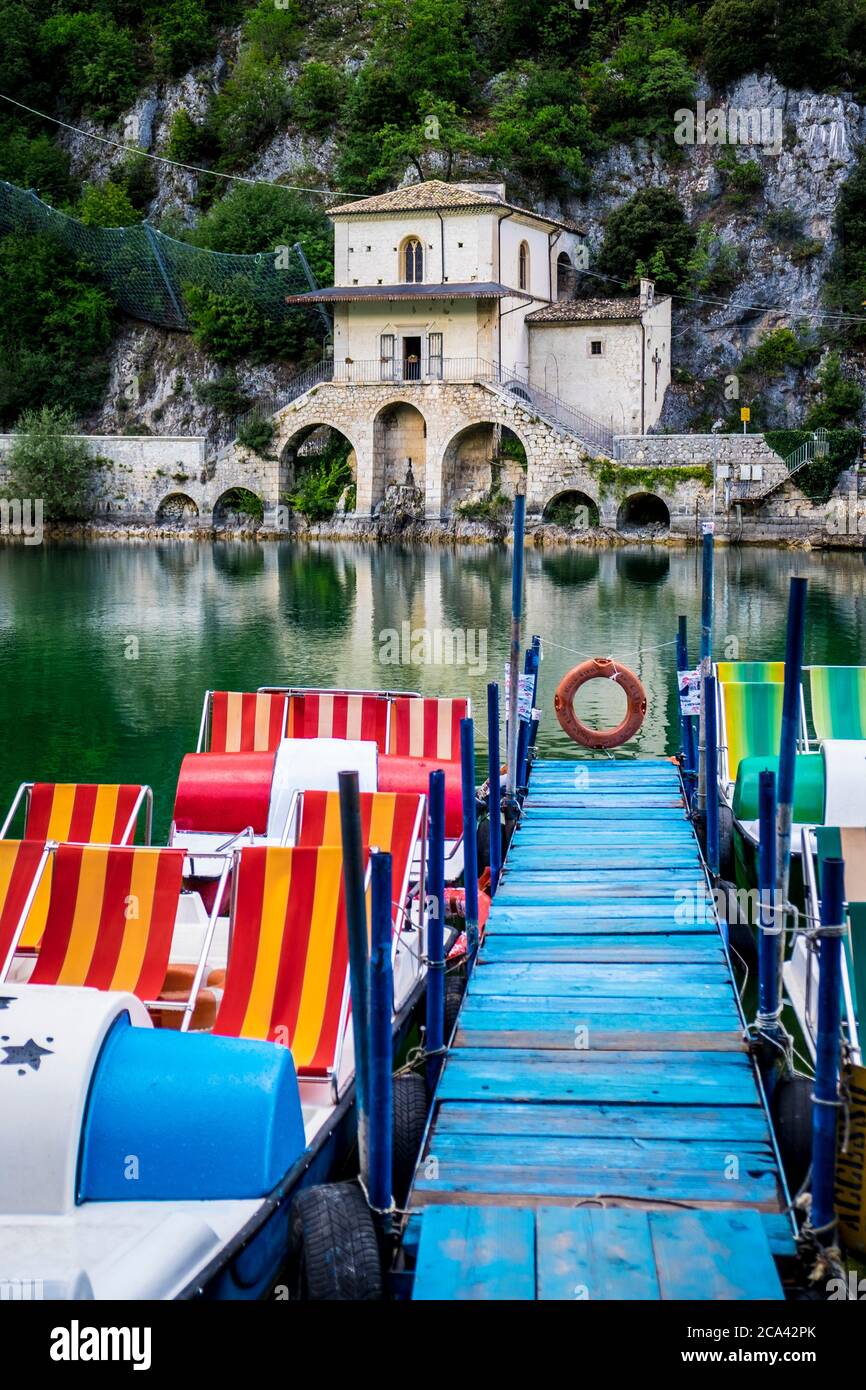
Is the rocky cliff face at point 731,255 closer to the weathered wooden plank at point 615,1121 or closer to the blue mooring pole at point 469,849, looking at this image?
the blue mooring pole at point 469,849

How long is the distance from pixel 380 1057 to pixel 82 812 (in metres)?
4.36

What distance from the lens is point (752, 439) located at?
42781 millimetres

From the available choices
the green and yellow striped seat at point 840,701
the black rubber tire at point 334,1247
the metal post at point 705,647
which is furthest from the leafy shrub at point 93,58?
the black rubber tire at point 334,1247

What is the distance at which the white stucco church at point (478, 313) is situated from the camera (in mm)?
45156

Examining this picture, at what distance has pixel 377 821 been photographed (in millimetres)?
8477

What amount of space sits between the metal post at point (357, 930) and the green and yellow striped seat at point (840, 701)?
7.64m

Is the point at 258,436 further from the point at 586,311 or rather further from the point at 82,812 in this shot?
the point at 82,812

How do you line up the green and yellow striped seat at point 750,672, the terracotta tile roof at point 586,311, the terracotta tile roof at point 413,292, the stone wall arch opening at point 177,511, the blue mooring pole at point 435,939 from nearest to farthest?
the blue mooring pole at point 435,939
the green and yellow striped seat at point 750,672
the terracotta tile roof at point 413,292
the terracotta tile roof at point 586,311
the stone wall arch opening at point 177,511

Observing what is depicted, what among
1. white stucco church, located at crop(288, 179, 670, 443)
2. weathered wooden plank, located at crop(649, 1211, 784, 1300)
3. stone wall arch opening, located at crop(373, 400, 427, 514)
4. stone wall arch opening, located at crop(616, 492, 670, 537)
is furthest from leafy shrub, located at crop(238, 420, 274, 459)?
weathered wooden plank, located at crop(649, 1211, 784, 1300)

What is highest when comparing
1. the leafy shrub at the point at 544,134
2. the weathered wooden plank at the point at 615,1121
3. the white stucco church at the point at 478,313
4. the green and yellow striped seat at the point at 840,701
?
the leafy shrub at the point at 544,134

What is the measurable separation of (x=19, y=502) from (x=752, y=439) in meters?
22.9

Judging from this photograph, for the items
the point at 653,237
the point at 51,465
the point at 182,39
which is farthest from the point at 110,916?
the point at 182,39

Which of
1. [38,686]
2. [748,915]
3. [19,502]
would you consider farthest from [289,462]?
[748,915]
